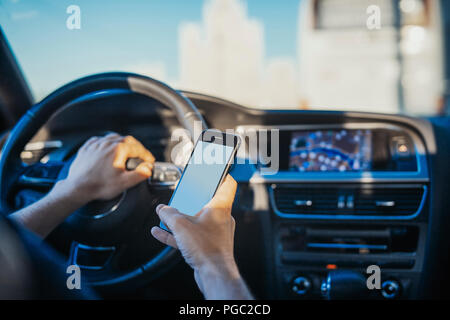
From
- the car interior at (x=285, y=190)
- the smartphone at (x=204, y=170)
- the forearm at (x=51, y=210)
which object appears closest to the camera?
the smartphone at (x=204, y=170)

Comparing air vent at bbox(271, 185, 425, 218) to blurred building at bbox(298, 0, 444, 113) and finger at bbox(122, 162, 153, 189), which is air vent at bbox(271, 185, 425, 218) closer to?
finger at bbox(122, 162, 153, 189)

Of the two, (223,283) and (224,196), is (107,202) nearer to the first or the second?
(224,196)

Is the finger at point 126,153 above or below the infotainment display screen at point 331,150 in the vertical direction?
above

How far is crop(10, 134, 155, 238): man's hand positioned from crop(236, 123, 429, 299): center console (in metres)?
0.65

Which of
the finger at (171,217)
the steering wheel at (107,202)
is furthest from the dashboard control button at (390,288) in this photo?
the finger at (171,217)

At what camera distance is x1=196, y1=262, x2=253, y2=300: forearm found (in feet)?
2.95

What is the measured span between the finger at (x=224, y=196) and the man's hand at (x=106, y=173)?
44 centimetres

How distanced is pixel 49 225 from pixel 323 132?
1.37m

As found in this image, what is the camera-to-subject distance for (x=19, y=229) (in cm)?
105

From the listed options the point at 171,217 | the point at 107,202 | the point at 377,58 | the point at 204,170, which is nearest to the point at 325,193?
the point at 204,170

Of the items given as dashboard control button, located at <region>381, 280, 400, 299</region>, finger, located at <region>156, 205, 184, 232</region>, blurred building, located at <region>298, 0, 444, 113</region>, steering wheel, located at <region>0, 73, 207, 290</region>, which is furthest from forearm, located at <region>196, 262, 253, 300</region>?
blurred building, located at <region>298, 0, 444, 113</region>

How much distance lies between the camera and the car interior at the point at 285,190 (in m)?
1.57

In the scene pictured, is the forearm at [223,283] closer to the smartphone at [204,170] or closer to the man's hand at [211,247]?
the man's hand at [211,247]

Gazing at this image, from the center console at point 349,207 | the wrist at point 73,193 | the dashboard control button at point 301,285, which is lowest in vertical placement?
the dashboard control button at point 301,285
